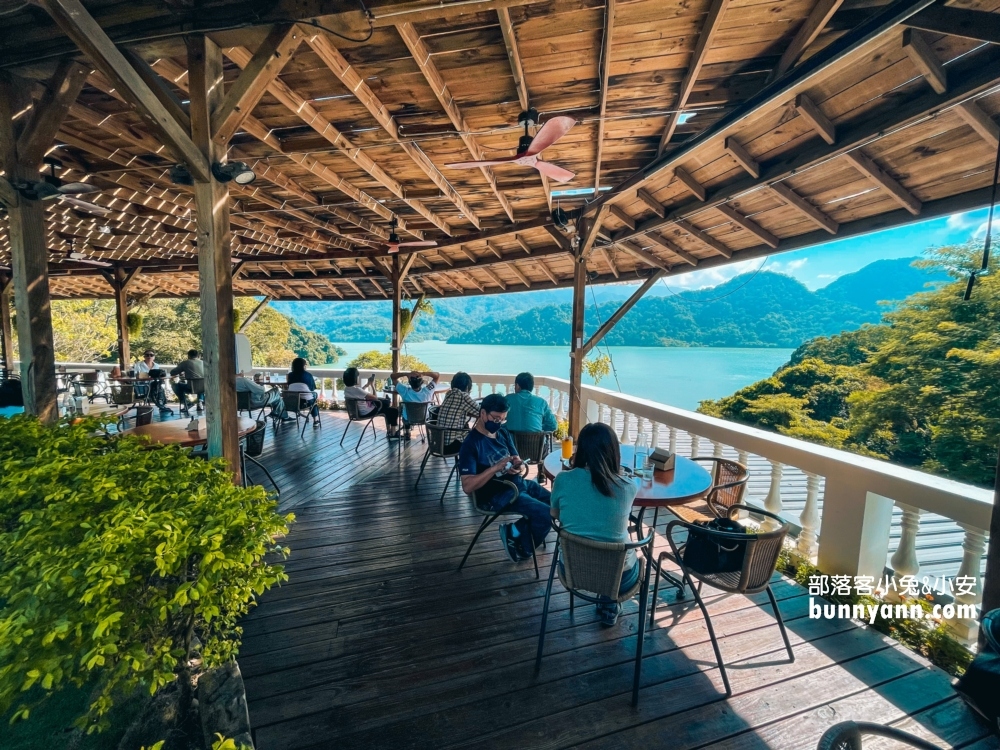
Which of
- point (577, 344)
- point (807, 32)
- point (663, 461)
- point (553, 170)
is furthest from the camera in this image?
point (577, 344)

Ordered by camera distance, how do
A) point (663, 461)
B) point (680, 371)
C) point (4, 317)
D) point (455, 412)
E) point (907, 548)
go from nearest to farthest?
point (907, 548)
point (663, 461)
point (455, 412)
point (4, 317)
point (680, 371)

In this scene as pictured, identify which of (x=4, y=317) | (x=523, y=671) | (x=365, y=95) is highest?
(x=365, y=95)

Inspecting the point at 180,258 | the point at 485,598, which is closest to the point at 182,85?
the point at 485,598

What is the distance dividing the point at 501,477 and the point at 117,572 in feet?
6.42

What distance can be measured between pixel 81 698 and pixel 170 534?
906 millimetres

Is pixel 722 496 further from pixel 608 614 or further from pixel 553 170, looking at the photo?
pixel 553 170

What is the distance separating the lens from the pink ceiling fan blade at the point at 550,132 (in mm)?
2408

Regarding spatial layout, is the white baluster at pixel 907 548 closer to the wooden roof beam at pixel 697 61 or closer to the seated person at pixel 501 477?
the seated person at pixel 501 477

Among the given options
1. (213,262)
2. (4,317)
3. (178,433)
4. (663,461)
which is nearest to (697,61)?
(663,461)

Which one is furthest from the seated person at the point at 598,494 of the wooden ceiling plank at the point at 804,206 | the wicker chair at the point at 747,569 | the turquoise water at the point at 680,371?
Answer: the turquoise water at the point at 680,371

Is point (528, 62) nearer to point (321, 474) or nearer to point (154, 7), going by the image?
point (154, 7)

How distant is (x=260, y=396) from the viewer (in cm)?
550

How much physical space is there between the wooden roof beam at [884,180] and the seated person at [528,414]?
273 centimetres

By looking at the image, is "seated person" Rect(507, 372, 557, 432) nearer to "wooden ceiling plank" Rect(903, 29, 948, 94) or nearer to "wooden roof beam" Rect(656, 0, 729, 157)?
"wooden roof beam" Rect(656, 0, 729, 157)
